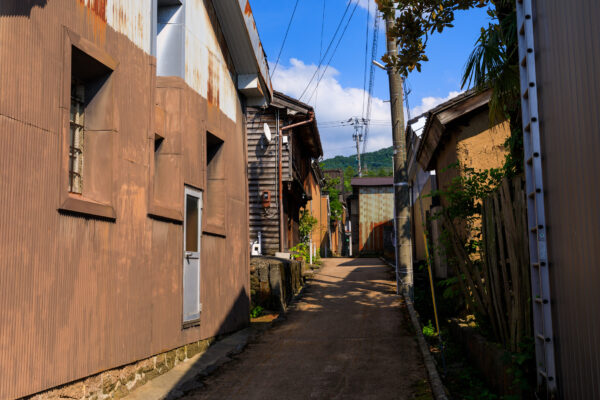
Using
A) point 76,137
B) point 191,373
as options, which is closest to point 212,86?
point 76,137

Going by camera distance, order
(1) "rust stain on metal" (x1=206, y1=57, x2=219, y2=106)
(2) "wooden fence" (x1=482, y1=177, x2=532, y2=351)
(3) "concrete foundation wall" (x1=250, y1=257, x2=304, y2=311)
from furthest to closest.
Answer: (3) "concrete foundation wall" (x1=250, y1=257, x2=304, y2=311)
(1) "rust stain on metal" (x1=206, y1=57, x2=219, y2=106)
(2) "wooden fence" (x1=482, y1=177, x2=532, y2=351)

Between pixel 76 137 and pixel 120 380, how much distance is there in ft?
8.45

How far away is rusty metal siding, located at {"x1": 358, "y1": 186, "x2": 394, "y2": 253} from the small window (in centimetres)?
2695

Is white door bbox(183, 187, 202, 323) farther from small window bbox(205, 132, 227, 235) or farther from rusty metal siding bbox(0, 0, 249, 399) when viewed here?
small window bbox(205, 132, 227, 235)

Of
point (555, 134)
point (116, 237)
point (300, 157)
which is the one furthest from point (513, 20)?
point (300, 157)

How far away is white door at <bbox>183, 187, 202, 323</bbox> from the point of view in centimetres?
770

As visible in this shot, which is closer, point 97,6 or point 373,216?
point 97,6

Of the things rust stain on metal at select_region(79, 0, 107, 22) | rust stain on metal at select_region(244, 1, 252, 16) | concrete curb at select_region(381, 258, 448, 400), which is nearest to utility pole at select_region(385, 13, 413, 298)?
concrete curb at select_region(381, 258, 448, 400)

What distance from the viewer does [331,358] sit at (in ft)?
26.0

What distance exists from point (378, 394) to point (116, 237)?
3335 millimetres

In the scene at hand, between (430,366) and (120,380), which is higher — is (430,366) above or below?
below

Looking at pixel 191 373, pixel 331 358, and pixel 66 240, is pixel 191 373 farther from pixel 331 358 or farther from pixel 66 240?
pixel 66 240

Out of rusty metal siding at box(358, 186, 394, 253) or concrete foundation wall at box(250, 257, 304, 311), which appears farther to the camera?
rusty metal siding at box(358, 186, 394, 253)

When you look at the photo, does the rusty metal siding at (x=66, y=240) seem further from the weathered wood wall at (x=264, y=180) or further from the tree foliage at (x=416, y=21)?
the weathered wood wall at (x=264, y=180)
